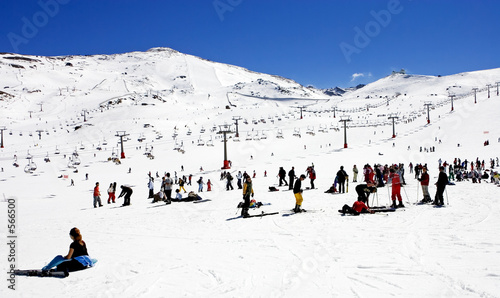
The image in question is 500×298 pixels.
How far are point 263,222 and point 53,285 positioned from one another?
5.77 meters

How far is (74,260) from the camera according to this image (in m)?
6.06

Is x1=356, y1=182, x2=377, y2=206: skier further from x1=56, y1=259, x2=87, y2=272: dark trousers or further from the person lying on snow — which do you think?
x1=56, y1=259, x2=87, y2=272: dark trousers

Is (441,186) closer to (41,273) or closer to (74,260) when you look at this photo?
(74,260)

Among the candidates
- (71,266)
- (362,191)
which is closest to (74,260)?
(71,266)

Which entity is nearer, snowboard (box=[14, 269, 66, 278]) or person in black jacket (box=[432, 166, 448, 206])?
snowboard (box=[14, 269, 66, 278])

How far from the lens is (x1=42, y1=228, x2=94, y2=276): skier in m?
5.91

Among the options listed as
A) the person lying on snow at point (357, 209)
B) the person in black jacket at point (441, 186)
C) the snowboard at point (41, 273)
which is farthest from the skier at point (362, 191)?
the snowboard at point (41, 273)

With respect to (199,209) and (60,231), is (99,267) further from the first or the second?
(199,209)

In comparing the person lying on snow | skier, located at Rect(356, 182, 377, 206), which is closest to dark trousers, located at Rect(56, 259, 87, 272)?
the person lying on snow

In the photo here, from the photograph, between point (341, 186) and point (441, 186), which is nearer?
point (441, 186)

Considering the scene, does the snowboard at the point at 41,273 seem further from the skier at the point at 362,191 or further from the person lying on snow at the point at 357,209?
the skier at the point at 362,191

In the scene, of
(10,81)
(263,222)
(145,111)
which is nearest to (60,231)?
(263,222)

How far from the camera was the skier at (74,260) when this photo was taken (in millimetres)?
5914

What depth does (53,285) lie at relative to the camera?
5395 millimetres
